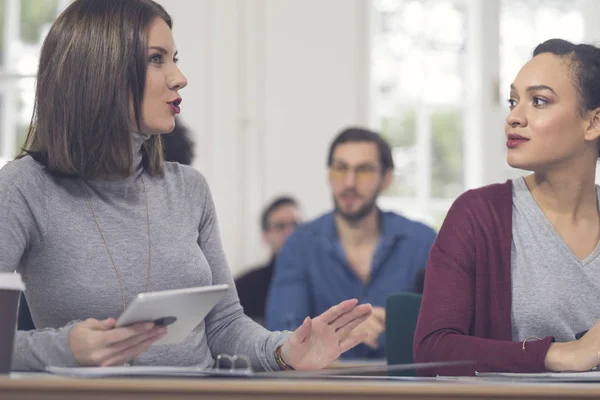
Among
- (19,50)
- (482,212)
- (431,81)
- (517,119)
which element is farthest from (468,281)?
(19,50)

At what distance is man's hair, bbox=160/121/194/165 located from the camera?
2861 mm

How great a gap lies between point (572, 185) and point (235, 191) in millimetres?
3017

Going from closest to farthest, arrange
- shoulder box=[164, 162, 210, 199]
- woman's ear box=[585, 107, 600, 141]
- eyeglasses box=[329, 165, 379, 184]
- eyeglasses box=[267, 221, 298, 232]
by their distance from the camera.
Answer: shoulder box=[164, 162, 210, 199], woman's ear box=[585, 107, 600, 141], eyeglasses box=[329, 165, 379, 184], eyeglasses box=[267, 221, 298, 232]

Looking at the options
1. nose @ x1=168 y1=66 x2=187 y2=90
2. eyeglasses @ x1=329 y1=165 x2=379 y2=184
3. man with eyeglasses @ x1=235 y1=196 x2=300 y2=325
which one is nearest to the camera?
nose @ x1=168 y1=66 x2=187 y2=90

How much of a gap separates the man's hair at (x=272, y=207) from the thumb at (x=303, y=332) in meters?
3.08

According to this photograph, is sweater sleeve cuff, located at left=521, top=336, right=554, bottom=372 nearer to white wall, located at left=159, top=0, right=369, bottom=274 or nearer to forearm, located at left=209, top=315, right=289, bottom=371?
forearm, located at left=209, top=315, right=289, bottom=371

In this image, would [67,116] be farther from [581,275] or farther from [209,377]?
[581,275]

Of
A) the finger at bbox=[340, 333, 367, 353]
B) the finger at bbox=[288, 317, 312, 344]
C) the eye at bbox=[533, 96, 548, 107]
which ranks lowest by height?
the finger at bbox=[340, 333, 367, 353]

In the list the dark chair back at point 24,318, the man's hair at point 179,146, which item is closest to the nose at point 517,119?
the dark chair back at point 24,318

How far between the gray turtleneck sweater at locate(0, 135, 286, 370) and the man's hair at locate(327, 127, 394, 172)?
1.90 meters

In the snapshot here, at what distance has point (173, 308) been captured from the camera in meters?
1.28

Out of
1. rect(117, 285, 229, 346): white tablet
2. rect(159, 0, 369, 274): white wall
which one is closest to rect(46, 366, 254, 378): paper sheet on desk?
rect(117, 285, 229, 346): white tablet

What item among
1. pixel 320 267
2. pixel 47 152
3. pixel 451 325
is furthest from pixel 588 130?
pixel 320 267

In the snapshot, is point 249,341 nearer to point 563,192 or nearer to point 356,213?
point 563,192
